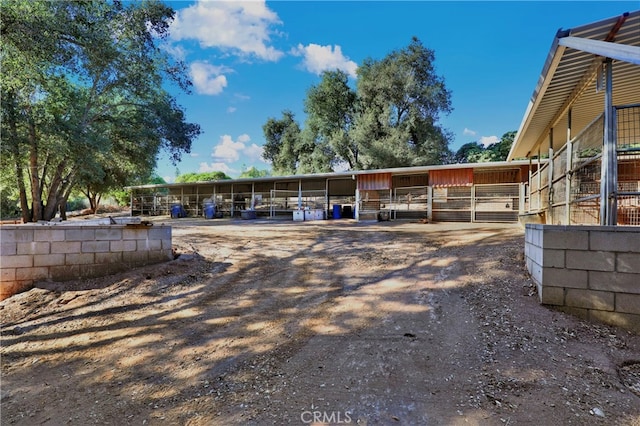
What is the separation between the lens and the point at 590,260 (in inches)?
124

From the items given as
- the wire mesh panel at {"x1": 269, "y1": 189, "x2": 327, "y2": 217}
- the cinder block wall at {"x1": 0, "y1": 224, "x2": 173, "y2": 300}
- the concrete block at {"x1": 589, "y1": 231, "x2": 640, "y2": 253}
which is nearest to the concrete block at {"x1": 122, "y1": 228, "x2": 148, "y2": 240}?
the cinder block wall at {"x1": 0, "y1": 224, "x2": 173, "y2": 300}

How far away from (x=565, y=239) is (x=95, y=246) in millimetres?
6408

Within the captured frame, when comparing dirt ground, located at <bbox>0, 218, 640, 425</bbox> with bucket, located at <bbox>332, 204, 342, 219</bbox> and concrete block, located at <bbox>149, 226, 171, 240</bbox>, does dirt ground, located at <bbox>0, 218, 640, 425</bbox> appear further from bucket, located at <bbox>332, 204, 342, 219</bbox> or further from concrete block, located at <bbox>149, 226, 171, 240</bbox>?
bucket, located at <bbox>332, 204, 342, 219</bbox>

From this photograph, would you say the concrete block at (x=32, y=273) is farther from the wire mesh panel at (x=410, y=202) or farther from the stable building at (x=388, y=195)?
the wire mesh panel at (x=410, y=202)

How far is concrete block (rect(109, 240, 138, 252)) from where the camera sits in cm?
526

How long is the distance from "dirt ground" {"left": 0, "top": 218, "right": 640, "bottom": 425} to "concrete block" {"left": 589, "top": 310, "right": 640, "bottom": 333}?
0.31ft

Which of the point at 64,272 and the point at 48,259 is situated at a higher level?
the point at 48,259

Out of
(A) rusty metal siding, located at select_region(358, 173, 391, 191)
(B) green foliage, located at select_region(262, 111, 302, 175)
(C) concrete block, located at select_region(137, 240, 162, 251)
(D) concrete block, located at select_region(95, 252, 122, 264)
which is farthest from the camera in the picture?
(B) green foliage, located at select_region(262, 111, 302, 175)

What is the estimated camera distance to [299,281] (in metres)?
4.85

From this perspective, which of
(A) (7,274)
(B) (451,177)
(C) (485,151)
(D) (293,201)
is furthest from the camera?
(C) (485,151)

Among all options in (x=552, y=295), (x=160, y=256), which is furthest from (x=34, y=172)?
(x=552, y=295)

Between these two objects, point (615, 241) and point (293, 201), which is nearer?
point (615, 241)

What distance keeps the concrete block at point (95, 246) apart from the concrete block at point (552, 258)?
6106mm

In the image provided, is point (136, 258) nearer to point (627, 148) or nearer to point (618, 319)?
point (618, 319)
